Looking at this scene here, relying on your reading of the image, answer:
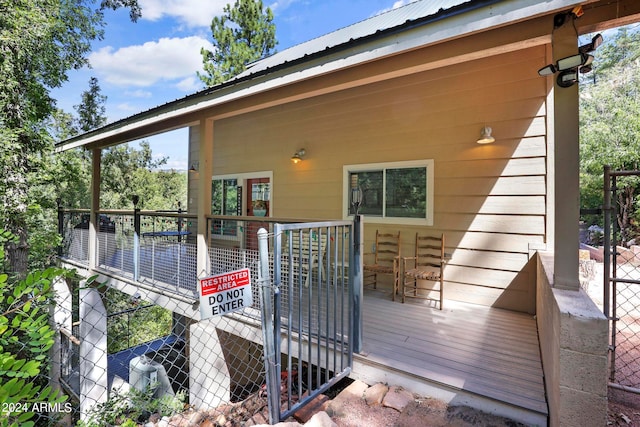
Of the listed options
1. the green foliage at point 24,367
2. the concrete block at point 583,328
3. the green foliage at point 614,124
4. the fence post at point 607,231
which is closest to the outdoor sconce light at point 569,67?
the fence post at point 607,231

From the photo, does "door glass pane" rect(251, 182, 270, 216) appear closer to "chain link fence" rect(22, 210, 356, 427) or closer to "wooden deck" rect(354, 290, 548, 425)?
"chain link fence" rect(22, 210, 356, 427)

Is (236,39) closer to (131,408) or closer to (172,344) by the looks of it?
(172,344)

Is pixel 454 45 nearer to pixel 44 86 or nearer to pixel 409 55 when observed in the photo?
pixel 409 55

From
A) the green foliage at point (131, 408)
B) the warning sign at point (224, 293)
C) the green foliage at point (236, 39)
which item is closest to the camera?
the warning sign at point (224, 293)

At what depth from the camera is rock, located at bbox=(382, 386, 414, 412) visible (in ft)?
7.18

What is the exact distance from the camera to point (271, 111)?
654cm

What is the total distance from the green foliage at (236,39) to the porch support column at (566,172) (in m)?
11.4

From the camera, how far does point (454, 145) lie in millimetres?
4348

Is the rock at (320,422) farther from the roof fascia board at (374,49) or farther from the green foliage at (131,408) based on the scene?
the green foliage at (131,408)

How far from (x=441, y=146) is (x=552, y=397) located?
130 inches

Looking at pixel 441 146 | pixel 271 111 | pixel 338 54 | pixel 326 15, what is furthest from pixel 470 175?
pixel 326 15

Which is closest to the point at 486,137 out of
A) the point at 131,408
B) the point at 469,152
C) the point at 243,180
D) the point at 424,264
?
the point at 469,152

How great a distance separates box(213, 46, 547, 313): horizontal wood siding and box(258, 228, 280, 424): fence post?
3.26 meters

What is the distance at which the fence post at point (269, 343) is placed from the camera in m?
1.82
